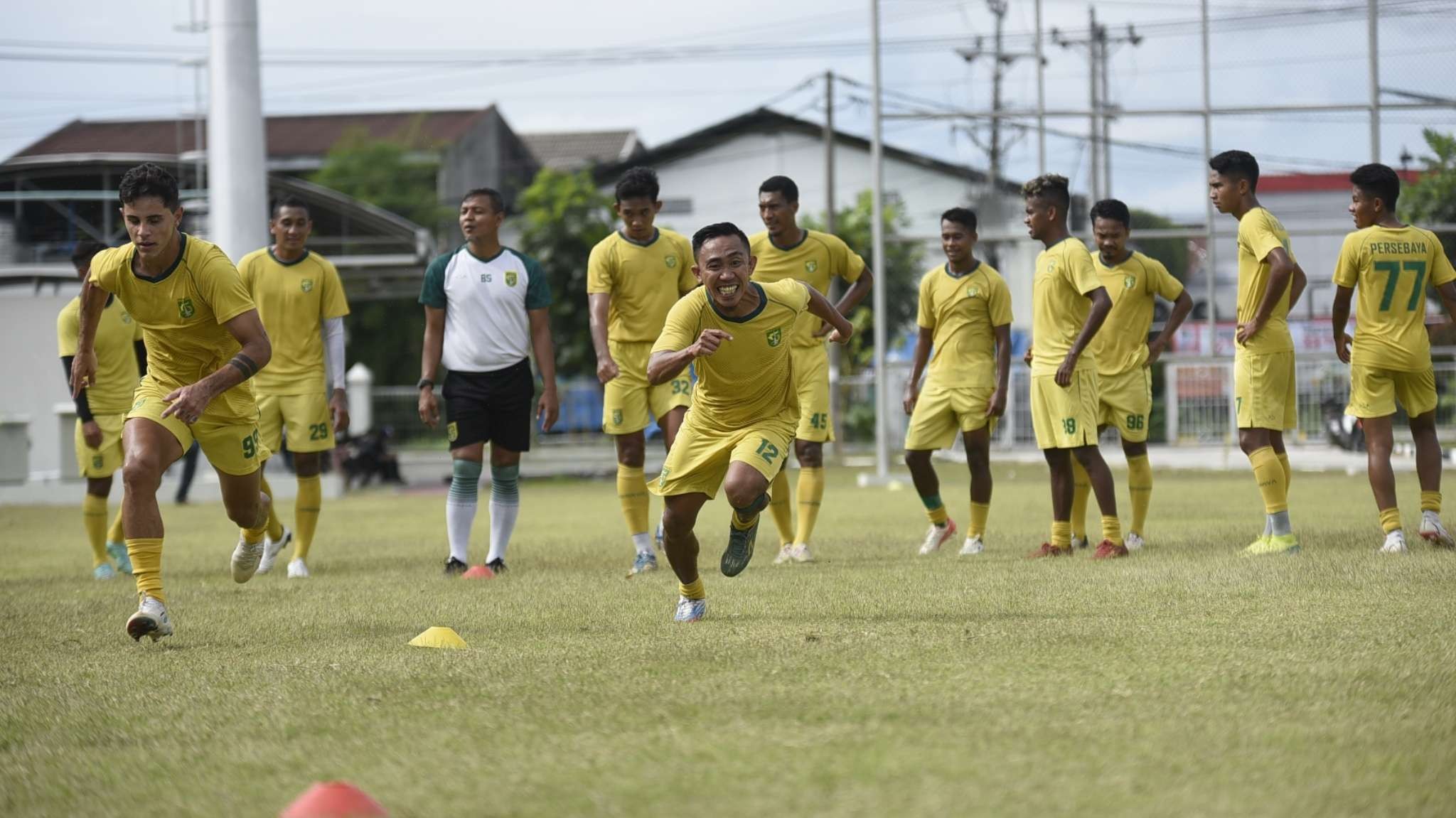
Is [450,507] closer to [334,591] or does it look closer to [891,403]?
[334,591]

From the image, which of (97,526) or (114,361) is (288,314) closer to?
(114,361)

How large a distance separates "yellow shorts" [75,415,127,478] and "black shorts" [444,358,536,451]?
2667 millimetres

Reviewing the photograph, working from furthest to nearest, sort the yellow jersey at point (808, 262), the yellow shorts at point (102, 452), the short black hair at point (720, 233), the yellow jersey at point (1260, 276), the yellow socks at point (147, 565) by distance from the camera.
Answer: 1. the yellow shorts at point (102, 452)
2. the yellow jersey at point (808, 262)
3. the yellow jersey at point (1260, 276)
4. the yellow socks at point (147, 565)
5. the short black hair at point (720, 233)

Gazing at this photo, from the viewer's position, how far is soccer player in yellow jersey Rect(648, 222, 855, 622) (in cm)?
662

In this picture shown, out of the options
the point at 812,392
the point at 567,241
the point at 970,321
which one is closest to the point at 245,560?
the point at 812,392

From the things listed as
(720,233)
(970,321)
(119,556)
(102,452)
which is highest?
(720,233)

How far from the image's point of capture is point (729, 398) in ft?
23.1

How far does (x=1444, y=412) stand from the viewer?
1006 inches

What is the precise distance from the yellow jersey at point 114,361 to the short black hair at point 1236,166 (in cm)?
726

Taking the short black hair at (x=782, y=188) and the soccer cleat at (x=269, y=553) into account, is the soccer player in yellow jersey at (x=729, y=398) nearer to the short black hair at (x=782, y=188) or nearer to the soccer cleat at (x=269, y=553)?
the short black hair at (x=782, y=188)

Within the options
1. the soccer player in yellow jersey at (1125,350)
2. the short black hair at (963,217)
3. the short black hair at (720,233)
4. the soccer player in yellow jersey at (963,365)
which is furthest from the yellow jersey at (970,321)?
the short black hair at (720,233)

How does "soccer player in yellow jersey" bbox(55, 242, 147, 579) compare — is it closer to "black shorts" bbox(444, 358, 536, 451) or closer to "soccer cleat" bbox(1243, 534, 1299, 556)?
"black shorts" bbox(444, 358, 536, 451)

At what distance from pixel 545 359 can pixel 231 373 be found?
10.3ft

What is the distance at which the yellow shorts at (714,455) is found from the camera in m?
6.78
